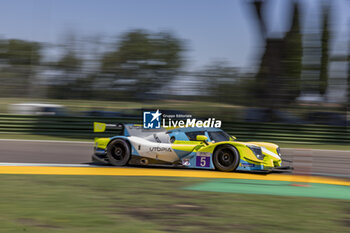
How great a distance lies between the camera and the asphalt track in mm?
10024

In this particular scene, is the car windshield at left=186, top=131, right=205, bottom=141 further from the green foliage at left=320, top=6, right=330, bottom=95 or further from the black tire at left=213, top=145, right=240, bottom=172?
the green foliage at left=320, top=6, right=330, bottom=95

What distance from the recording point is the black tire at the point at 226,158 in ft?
27.9

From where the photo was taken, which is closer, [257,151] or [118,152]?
[257,151]

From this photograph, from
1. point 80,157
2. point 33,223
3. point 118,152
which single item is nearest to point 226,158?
point 118,152

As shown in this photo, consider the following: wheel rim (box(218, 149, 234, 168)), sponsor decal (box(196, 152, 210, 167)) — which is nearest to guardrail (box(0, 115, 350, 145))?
sponsor decal (box(196, 152, 210, 167))

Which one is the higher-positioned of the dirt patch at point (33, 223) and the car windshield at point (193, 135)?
the car windshield at point (193, 135)

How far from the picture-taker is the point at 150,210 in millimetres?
5230

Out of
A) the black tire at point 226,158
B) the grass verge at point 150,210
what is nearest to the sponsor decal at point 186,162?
the black tire at point 226,158

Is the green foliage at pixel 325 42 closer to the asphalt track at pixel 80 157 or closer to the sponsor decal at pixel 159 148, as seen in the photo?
the asphalt track at pixel 80 157

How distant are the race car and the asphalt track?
0.87m

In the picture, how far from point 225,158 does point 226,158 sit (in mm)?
20

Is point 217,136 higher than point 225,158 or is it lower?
higher

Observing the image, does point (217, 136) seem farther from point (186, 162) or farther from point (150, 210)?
point (150, 210)

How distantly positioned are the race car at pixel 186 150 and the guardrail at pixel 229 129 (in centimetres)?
788
